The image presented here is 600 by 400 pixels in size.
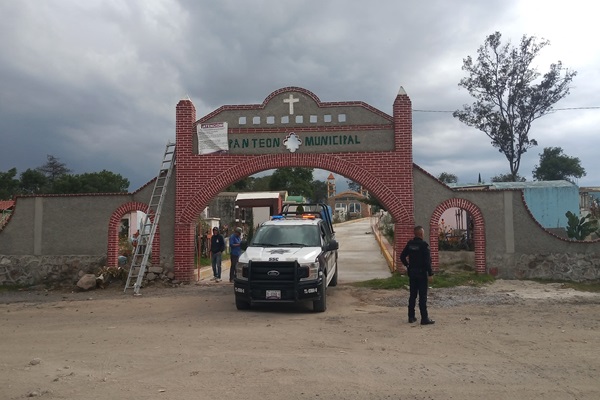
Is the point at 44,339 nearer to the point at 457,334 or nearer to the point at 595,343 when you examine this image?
the point at 457,334

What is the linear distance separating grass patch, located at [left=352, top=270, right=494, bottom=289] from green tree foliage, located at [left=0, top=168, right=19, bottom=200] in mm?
56507

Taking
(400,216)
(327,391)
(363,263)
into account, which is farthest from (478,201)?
(327,391)

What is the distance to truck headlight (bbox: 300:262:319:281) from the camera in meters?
10.3

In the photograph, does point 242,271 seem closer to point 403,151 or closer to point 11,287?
point 403,151

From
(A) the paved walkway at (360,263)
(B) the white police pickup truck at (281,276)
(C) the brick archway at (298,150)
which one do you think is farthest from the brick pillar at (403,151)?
(B) the white police pickup truck at (281,276)

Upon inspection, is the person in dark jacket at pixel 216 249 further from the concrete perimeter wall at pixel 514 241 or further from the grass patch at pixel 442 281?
the concrete perimeter wall at pixel 514 241

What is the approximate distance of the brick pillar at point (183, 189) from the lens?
15.0m

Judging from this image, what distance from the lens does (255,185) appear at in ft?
254

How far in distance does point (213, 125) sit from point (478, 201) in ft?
27.0

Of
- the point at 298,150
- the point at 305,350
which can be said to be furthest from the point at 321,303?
the point at 298,150

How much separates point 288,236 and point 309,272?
5.13 ft

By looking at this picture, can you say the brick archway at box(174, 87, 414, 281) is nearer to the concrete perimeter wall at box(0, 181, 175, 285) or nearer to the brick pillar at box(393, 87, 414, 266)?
the brick pillar at box(393, 87, 414, 266)

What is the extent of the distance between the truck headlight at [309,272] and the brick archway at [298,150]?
16.8ft

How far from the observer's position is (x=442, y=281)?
45.9 feet
